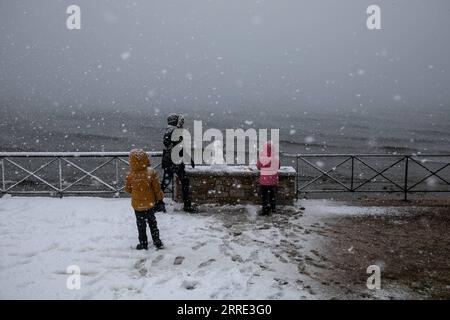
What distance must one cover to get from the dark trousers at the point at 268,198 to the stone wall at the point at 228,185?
0.50 metres

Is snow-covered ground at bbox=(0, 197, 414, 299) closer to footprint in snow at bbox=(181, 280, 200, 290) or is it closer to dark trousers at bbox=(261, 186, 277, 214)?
footprint in snow at bbox=(181, 280, 200, 290)

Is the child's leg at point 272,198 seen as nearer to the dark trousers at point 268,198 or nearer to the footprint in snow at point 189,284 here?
the dark trousers at point 268,198

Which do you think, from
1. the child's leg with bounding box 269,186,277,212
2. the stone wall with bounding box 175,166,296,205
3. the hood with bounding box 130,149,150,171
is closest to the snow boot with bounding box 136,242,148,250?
the hood with bounding box 130,149,150,171

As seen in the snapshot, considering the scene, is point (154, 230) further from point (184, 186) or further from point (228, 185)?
point (228, 185)

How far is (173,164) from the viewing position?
7734mm

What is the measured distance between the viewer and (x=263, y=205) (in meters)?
7.83

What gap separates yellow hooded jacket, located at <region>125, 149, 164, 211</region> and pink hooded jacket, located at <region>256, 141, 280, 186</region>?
2641 mm

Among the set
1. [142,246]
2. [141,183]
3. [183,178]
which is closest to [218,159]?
[183,178]

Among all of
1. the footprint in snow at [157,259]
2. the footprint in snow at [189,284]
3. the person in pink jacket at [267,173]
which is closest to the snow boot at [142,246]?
the footprint in snow at [157,259]

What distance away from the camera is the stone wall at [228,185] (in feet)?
27.2

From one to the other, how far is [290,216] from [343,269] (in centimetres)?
249

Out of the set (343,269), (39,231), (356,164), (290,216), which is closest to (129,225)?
(39,231)
